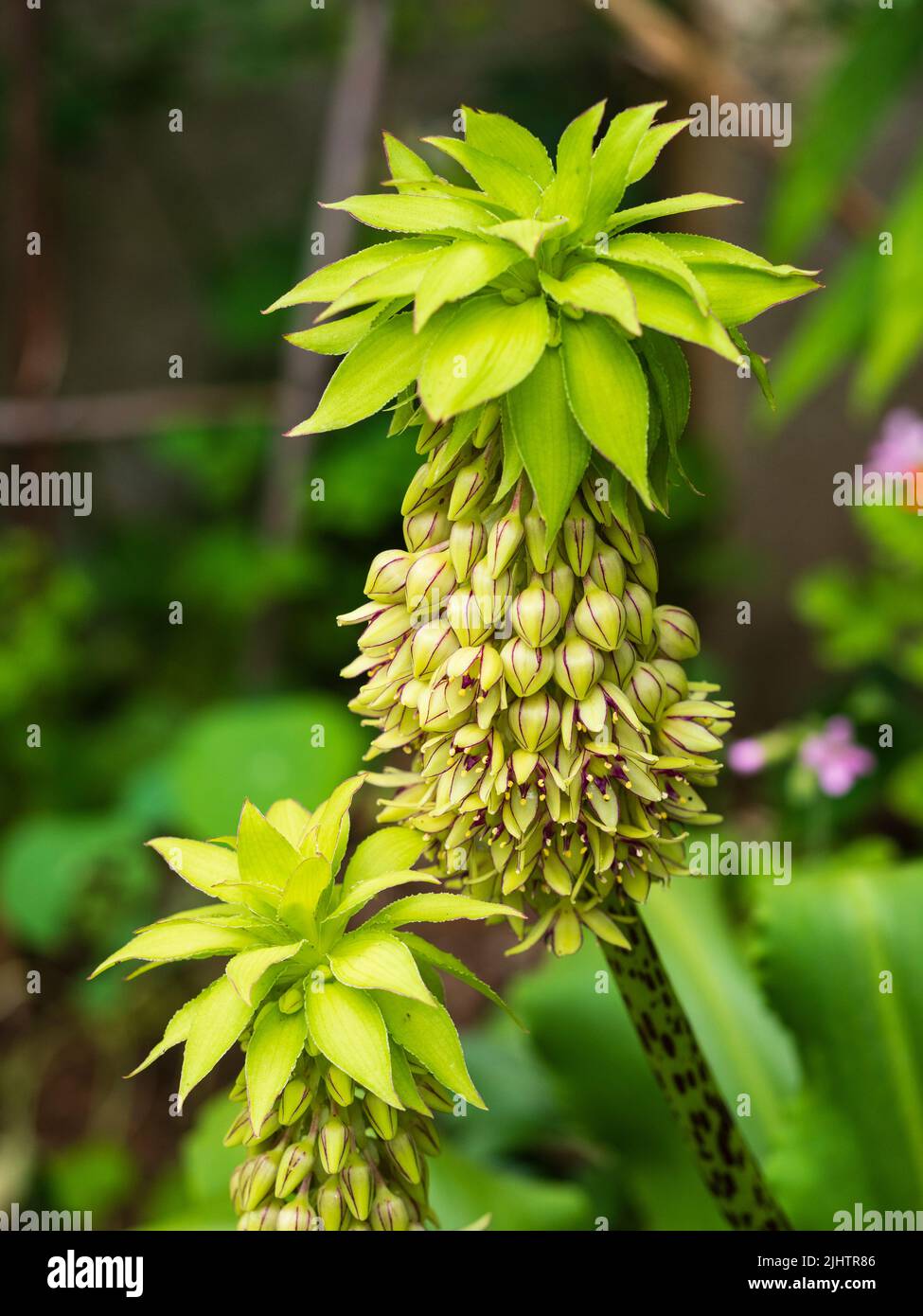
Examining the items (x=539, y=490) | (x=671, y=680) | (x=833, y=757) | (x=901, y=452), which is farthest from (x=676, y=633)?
(x=901, y=452)

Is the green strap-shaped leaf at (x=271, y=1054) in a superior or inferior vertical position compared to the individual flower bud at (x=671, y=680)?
inferior

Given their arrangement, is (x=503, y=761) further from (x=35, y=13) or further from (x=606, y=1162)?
(x=35, y=13)

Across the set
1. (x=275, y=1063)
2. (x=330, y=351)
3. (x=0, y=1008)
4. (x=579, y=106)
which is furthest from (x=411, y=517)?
(x=579, y=106)

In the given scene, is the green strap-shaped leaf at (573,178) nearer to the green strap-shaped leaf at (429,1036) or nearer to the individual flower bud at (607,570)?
the individual flower bud at (607,570)

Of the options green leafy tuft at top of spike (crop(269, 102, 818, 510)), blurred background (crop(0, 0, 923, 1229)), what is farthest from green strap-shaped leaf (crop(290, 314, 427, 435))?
blurred background (crop(0, 0, 923, 1229))

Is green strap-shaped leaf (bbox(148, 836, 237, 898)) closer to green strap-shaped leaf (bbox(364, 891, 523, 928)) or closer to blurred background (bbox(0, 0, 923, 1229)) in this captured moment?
green strap-shaped leaf (bbox(364, 891, 523, 928))

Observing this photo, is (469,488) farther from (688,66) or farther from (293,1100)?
(688,66)

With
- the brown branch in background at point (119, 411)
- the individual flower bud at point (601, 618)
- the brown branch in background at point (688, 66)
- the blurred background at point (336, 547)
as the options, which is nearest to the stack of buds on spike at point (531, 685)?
the individual flower bud at point (601, 618)
